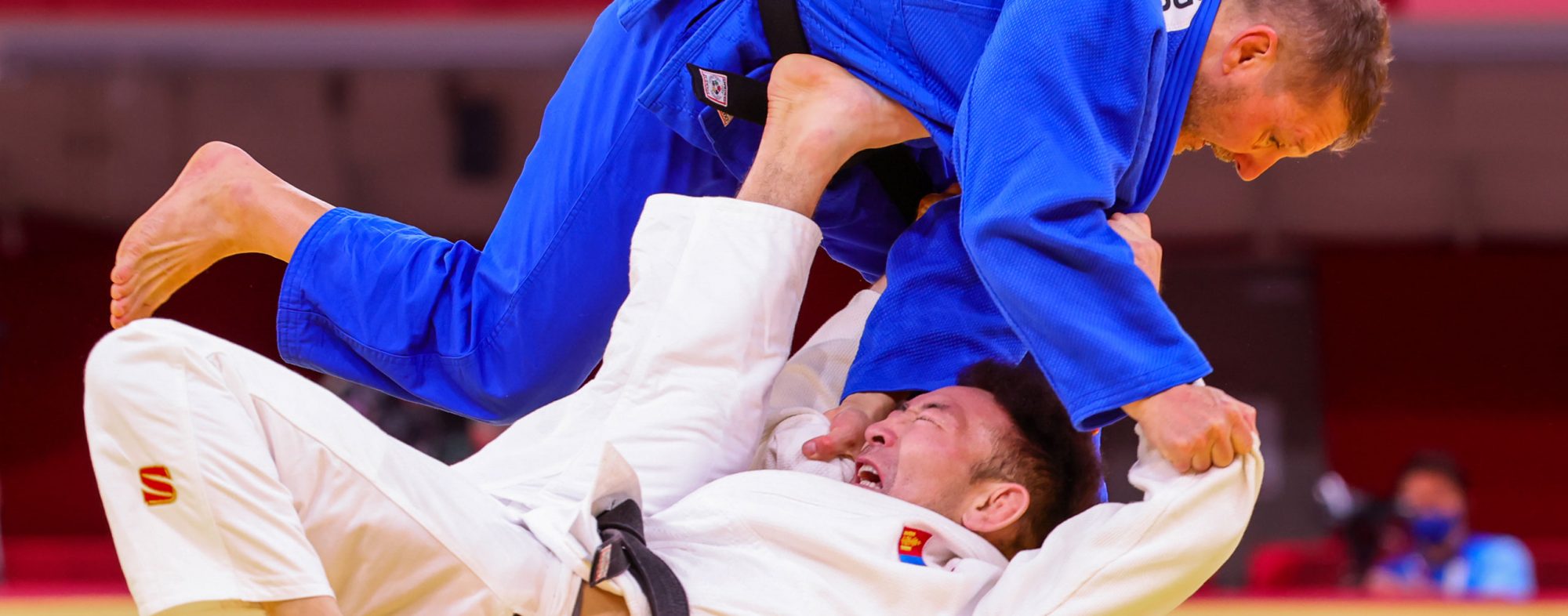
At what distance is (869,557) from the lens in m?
1.63

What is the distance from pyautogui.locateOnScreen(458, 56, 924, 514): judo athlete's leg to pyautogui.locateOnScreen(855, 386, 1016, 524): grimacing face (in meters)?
0.15

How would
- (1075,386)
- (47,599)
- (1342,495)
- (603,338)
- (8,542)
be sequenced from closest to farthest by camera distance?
(1075,386)
(603,338)
(47,599)
(1342,495)
(8,542)

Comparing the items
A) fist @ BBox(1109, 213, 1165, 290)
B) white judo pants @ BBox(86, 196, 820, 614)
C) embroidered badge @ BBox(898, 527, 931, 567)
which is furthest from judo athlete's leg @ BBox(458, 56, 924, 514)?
fist @ BBox(1109, 213, 1165, 290)

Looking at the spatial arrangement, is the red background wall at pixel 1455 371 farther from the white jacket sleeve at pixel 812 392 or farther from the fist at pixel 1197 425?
the fist at pixel 1197 425

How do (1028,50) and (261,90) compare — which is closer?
(1028,50)

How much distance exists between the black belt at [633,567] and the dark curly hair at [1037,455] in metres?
0.45

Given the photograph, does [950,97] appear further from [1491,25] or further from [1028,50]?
[1491,25]

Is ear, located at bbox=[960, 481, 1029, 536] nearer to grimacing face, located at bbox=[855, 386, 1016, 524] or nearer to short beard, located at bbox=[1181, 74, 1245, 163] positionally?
grimacing face, located at bbox=[855, 386, 1016, 524]

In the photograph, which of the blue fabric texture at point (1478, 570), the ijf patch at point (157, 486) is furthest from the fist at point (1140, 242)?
the blue fabric texture at point (1478, 570)

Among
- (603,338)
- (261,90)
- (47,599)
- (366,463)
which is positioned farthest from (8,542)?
(366,463)

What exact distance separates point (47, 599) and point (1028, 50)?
134 inches

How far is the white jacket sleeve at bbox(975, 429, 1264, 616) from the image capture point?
161cm

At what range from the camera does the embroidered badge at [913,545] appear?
5.53ft

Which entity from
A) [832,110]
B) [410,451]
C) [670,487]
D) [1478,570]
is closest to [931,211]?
[832,110]
